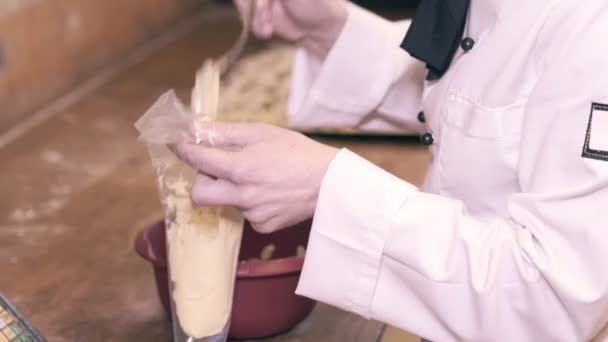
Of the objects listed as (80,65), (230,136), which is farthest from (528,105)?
(80,65)

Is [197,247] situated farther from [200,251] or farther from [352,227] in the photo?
[352,227]

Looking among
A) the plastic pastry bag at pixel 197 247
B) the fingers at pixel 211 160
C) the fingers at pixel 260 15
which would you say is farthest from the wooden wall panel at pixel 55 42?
the fingers at pixel 211 160

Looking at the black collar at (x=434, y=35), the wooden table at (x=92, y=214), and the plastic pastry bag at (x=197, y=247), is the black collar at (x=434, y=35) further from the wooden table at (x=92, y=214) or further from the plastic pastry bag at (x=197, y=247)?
the wooden table at (x=92, y=214)

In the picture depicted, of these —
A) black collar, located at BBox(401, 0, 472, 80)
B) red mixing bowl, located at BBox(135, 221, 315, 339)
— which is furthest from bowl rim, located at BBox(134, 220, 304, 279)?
black collar, located at BBox(401, 0, 472, 80)

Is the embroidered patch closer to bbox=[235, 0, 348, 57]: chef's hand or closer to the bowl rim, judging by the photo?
the bowl rim

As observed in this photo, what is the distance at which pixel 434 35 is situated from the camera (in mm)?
1057

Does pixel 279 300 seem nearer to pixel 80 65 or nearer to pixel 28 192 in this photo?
pixel 28 192

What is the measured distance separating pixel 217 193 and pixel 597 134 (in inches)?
15.7

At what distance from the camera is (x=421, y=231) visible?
0.91 metres

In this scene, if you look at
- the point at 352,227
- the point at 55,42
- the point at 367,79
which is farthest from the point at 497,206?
the point at 55,42

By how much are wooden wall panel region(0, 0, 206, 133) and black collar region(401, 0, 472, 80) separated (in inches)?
45.5

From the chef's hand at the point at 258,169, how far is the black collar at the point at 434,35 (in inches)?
8.0

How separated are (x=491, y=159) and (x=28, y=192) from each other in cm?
96

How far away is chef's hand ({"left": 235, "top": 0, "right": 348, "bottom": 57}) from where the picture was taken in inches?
52.8
